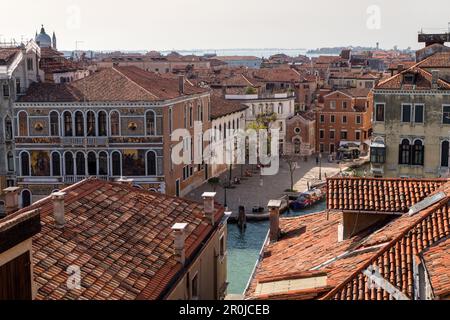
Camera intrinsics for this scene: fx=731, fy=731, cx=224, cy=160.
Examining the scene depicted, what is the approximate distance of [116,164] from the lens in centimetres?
2573

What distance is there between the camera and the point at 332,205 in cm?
934

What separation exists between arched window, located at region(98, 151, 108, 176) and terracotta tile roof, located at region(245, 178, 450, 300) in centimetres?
1569

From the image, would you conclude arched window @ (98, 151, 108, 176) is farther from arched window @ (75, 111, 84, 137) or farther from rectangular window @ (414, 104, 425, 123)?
rectangular window @ (414, 104, 425, 123)

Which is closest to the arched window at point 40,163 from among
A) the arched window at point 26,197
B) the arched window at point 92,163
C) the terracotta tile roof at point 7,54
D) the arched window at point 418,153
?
the arched window at point 26,197

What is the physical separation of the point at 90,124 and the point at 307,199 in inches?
343

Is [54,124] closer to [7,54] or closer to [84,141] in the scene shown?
[84,141]

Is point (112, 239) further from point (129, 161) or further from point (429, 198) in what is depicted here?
point (129, 161)

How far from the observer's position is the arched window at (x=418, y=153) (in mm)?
22266

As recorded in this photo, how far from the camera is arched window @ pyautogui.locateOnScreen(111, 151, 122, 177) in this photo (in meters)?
25.7

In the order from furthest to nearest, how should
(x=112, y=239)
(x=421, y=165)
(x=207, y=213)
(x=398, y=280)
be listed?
(x=421, y=165), (x=207, y=213), (x=112, y=239), (x=398, y=280)

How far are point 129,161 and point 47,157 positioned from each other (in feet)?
9.67

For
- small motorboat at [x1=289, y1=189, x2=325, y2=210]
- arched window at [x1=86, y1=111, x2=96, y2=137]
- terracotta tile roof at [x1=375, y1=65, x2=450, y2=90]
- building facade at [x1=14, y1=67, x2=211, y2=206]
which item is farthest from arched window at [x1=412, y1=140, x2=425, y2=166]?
arched window at [x1=86, y1=111, x2=96, y2=137]
